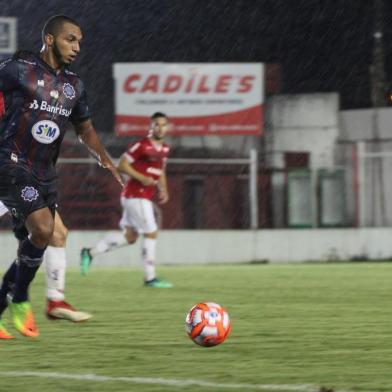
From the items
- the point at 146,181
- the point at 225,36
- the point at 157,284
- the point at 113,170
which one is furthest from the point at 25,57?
the point at 225,36

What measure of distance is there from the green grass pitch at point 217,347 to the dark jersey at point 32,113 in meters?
1.18

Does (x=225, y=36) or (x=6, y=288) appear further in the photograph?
(x=225, y=36)

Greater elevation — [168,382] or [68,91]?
[68,91]

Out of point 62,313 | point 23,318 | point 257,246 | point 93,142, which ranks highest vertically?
point 257,246

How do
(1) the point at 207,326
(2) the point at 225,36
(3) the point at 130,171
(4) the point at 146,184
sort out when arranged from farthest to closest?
(2) the point at 225,36
(4) the point at 146,184
(3) the point at 130,171
(1) the point at 207,326

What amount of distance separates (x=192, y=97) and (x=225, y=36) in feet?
45.3

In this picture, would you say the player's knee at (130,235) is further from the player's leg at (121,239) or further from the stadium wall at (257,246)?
the stadium wall at (257,246)

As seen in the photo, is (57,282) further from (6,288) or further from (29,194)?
(29,194)

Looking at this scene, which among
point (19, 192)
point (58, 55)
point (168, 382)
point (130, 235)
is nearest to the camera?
point (168, 382)

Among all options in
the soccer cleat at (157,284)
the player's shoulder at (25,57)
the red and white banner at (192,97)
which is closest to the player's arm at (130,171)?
the soccer cleat at (157,284)

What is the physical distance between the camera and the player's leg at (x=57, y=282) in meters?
9.83

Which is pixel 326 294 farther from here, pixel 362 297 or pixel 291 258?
pixel 291 258

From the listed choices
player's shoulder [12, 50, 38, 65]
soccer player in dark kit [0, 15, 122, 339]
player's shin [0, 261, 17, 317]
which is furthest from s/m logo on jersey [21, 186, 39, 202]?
player's shoulder [12, 50, 38, 65]

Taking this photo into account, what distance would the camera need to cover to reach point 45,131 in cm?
845
